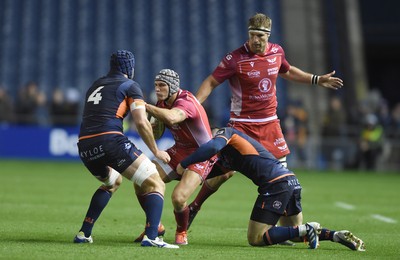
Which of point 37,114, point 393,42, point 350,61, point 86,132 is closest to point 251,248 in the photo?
point 86,132

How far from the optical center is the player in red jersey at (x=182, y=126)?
10.0m

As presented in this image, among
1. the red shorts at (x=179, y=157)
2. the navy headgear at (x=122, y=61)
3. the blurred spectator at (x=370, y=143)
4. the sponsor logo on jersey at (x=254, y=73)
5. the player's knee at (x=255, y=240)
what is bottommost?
the blurred spectator at (x=370, y=143)

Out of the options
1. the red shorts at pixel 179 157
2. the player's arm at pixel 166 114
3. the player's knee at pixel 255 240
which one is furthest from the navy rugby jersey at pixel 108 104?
Answer: the player's knee at pixel 255 240

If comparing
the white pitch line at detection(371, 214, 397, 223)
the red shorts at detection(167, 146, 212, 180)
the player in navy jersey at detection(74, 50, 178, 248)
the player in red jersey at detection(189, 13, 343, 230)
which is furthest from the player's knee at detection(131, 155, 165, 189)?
the white pitch line at detection(371, 214, 397, 223)

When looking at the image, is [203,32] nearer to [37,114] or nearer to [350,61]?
[350,61]

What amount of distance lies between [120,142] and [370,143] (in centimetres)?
1848

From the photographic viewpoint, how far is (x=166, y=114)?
9898 millimetres

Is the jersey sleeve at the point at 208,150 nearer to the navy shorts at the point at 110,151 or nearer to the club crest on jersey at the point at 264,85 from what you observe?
the navy shorts at the point at 110,151

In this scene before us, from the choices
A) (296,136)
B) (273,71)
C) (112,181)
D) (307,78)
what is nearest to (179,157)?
(112,181)

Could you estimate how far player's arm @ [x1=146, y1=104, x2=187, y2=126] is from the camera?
990 centimetres

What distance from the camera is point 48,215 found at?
13125 mm

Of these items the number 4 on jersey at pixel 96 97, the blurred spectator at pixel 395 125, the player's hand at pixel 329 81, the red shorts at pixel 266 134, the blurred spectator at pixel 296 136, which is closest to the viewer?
the number 4 on jersey at pixel 96 97

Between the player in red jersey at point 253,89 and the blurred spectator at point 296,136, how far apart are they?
1520 centimetres

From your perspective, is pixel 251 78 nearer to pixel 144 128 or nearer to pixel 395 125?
pixel 144 128
